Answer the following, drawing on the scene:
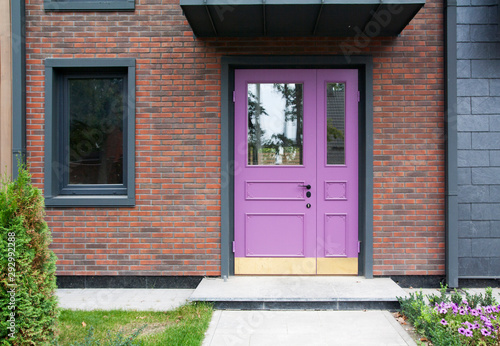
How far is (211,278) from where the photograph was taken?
15.9ft

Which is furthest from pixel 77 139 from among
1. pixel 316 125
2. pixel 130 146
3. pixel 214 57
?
pixel 316 125

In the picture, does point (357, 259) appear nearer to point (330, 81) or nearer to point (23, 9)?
point (330, 81)

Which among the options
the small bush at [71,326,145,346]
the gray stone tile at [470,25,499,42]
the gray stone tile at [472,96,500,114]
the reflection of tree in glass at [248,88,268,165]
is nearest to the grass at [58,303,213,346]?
the small bush at [71,326,145,346]

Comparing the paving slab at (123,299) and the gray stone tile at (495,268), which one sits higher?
the gray stone tile at (495,268)

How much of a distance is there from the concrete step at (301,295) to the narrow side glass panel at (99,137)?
6.51 ft

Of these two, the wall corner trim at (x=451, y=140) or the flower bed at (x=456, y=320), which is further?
the wall corner trim at (x=451, y=140)

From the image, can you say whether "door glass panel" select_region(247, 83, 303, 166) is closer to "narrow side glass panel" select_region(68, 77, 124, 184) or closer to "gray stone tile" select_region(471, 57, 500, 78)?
"narrow side glass panel" select_region(68, 77, 124, 184)

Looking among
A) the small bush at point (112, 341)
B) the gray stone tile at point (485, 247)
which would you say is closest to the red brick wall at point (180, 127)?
the gray stone tile at point (485, 247)

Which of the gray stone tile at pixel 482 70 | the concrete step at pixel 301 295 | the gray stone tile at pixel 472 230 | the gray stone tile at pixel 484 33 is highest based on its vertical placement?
the gray stone tile at pixel 484 33

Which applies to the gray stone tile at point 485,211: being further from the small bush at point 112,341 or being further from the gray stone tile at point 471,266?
the small bush at point 112,341

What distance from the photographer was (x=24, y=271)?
9.26 feet

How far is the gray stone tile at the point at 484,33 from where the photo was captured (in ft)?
15.8

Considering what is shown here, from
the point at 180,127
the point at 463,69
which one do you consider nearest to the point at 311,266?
the point at 180,127

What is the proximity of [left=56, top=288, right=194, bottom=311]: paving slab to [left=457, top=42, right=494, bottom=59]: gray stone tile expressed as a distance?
4.56m
